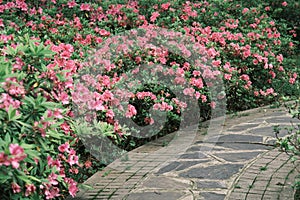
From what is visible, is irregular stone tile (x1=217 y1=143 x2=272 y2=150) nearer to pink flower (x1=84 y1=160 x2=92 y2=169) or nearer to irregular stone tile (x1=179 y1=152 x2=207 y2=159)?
irregular stone tile (x1=179 y1=152 x2=207 y2=159)

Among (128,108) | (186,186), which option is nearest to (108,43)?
(128,108)

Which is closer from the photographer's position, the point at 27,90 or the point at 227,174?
the point at 27,90

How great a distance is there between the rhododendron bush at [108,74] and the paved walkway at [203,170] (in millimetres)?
265

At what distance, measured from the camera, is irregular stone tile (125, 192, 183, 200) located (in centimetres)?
410

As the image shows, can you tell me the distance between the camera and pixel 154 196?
4129 mm

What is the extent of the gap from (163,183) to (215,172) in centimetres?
51

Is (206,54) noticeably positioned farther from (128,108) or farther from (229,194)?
(229,194)

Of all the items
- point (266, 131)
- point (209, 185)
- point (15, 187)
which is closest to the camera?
point (15, 187)

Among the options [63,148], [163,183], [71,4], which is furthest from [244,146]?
[71,4]

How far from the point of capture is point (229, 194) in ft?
13.5

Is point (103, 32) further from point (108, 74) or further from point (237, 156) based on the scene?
point (237, 156)

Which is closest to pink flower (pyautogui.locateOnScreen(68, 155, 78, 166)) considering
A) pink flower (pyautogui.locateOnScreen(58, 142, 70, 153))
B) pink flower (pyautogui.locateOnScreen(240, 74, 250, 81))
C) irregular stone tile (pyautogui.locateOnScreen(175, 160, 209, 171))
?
pink flower (pyautogui.locateOnScreen(58, 142, 70, 153))

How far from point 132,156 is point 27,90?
1.93 m

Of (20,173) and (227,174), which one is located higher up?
(20,173)
